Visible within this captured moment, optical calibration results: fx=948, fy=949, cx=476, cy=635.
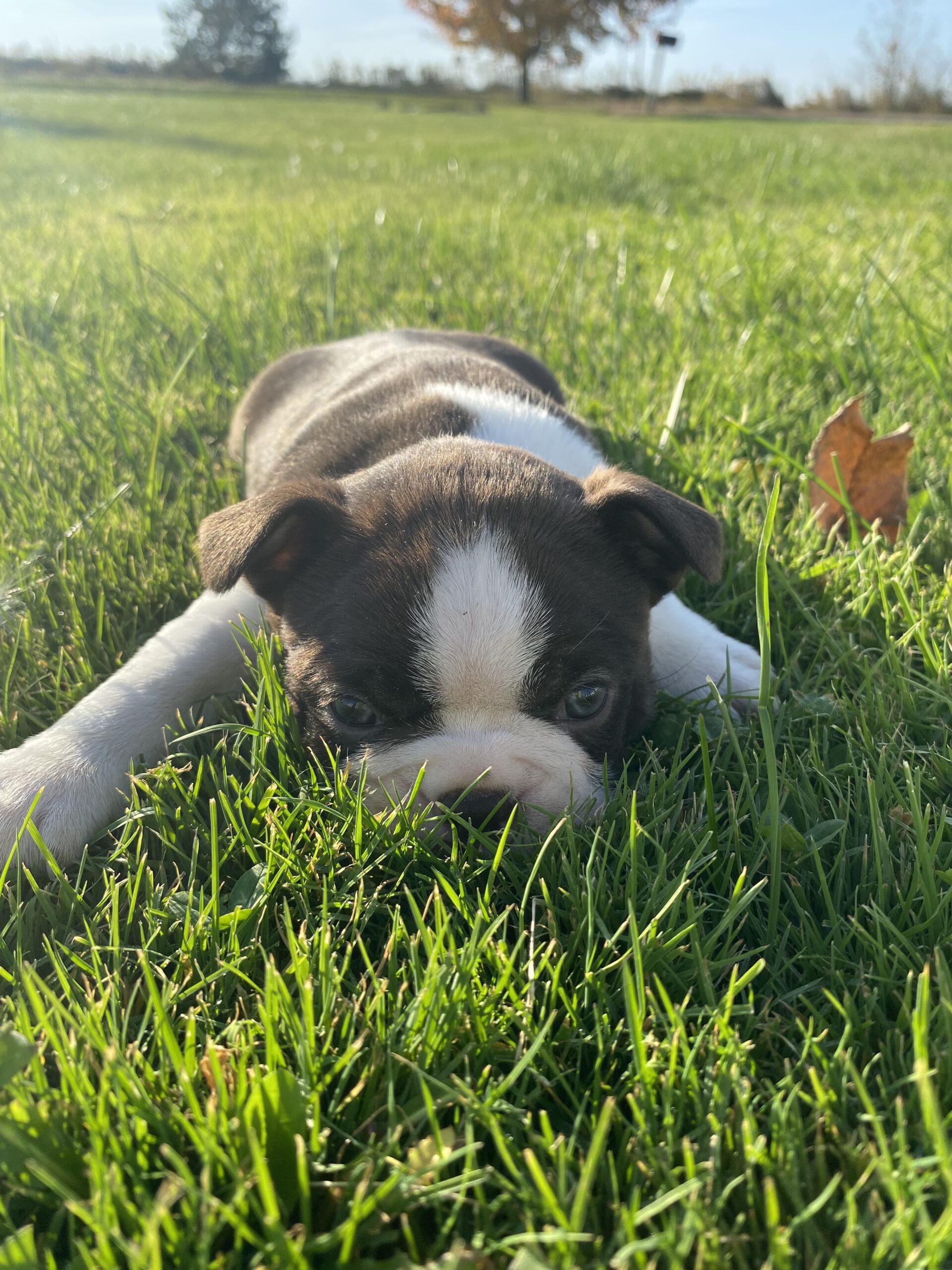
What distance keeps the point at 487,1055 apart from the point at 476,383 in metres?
2.83

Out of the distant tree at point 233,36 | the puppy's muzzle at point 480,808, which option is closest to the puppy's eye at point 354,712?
the puppy's muzzle at point 480,808

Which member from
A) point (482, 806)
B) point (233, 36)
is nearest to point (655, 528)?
point (482, 806)

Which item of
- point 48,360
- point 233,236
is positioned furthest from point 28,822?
point 233,236

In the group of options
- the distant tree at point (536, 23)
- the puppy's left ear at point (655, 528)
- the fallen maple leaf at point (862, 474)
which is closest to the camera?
the puppy's left ear at point (655, 528)

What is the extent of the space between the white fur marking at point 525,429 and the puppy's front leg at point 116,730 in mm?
1062

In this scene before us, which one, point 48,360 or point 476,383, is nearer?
point 476,383

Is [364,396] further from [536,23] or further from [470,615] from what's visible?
[536,23]

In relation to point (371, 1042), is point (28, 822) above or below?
above

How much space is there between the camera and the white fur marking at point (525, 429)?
11.4 feet

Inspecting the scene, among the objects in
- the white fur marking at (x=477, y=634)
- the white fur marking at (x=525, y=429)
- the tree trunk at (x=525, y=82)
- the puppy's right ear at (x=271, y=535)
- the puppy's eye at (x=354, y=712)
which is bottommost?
the puppy's eye at (x=354, y=712)

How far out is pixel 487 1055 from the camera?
1771 mm

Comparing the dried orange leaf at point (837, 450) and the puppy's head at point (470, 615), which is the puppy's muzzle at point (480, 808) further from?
the dried orange leaf at point (837, 450)

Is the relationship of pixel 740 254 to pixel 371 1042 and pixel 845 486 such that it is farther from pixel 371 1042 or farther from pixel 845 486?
pixel 371 1042

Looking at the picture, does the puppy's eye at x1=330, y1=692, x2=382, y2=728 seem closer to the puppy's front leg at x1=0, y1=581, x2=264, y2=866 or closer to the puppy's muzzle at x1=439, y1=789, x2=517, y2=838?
the puppy's muzzle at x1=439, y1=789, x2=517, y2=838
